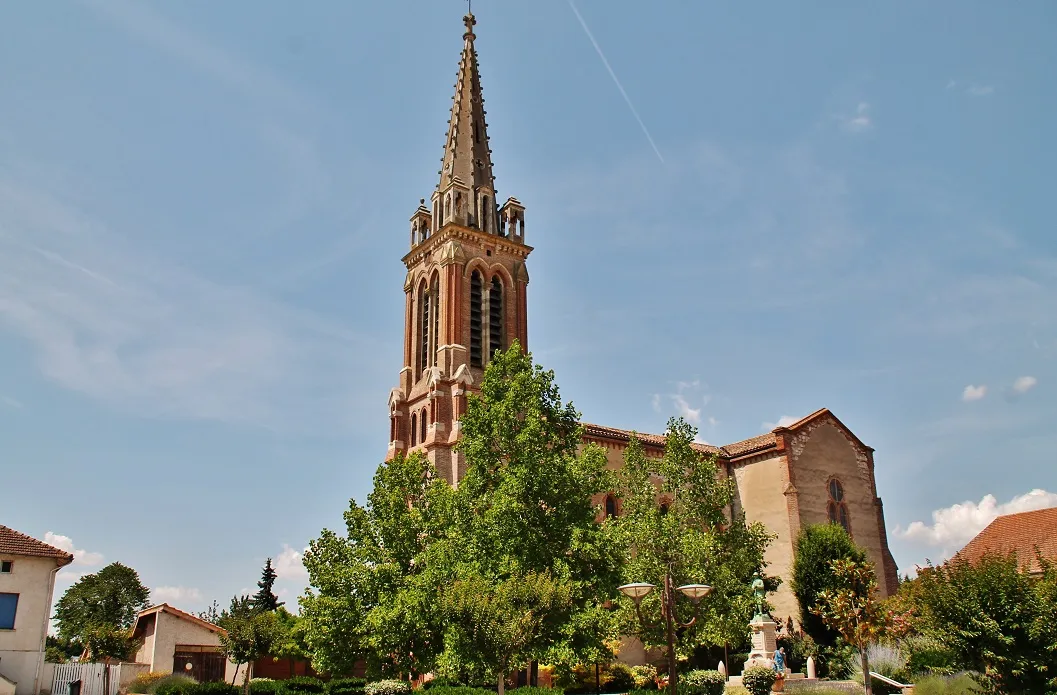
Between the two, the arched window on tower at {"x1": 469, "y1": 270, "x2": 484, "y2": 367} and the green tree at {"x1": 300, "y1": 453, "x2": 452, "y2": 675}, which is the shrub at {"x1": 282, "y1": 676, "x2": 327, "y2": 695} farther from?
the arched window on tower at {"x1": 469, "y1": 270, "x2": 484, "y2": 367}

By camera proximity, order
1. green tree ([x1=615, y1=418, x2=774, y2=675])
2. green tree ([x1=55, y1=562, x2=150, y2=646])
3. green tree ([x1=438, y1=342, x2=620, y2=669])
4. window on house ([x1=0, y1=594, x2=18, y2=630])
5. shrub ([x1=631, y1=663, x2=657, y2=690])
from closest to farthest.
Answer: green tree ([x1=438, y1=342, x2=620, y2=669]) → green tree ([x1=615, y1=418, x2=774, y2=675]) → window on house ([x1=0, y1=594, x2=18, y2=630]) → shrub ([x1=631, y1=663, x2=657, y2=690]) → green tree ([x1=55, y1=562, x2=150, y2=646])

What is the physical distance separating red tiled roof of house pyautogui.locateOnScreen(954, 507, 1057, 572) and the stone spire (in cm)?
3082

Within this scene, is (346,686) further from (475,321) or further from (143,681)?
(475,321)

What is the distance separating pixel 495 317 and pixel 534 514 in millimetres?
20804

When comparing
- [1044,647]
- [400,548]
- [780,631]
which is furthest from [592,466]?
[780,631]

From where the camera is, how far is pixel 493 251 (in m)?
48.1

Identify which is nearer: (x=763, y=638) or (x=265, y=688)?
(x=265, y=688)

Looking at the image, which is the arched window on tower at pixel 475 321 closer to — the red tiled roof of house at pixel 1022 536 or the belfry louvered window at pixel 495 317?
the belfry louvered window at pixel 495 317

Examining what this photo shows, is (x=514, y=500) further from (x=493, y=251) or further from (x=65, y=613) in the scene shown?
(x=65, y=613)

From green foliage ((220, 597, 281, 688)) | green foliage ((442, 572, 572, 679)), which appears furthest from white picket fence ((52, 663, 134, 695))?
green foliage ((442, 572, 572, 679))

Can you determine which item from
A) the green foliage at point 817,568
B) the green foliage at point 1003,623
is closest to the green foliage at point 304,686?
the green foliage at point 817,568

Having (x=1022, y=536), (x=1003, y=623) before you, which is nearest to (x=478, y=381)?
(x=1003, y=623)

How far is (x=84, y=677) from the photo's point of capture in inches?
1297

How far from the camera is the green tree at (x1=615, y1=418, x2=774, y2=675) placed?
91.1 feet
